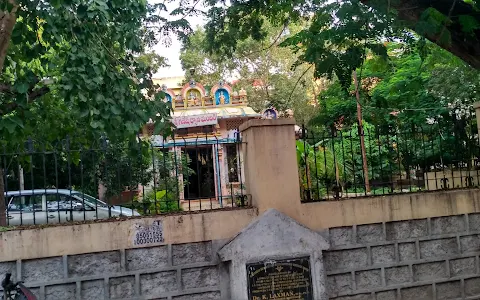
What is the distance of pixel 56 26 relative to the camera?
4738mm

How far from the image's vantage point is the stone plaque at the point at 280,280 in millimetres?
5613

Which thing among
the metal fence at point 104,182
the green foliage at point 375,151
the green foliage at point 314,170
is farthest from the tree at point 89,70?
the green foliage at point 375,151

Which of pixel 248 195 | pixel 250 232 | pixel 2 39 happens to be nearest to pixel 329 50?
pixel 248 195

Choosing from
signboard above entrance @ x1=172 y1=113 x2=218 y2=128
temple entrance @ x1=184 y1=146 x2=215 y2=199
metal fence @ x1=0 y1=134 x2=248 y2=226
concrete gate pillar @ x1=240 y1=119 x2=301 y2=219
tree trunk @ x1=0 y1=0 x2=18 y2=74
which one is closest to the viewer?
tree trunk @ x1=0 y1=0 x2=18 y2=74

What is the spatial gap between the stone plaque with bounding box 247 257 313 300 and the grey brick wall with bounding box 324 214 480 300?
477mm

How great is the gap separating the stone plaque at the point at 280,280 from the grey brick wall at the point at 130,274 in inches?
16.1

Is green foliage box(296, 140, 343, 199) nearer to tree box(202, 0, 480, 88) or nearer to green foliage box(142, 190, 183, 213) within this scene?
tree box(202, 0, 480, 88)

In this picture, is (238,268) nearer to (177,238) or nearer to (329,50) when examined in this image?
(177,238)

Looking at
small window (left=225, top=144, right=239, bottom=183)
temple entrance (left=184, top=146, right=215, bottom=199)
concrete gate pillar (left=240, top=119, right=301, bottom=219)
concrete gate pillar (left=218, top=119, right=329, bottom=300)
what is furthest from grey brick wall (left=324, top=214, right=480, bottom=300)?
small window (left=225, top=144, right=239, bottom=183)

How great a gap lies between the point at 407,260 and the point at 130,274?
12.1 ft

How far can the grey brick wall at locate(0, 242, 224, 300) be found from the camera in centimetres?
527

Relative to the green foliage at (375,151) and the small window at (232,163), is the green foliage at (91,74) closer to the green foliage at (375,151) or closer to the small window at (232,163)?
the small window at (232,163)

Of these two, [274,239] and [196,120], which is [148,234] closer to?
[274,239]

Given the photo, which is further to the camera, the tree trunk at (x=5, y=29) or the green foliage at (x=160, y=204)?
the green foliage at (x=160, y=204)
